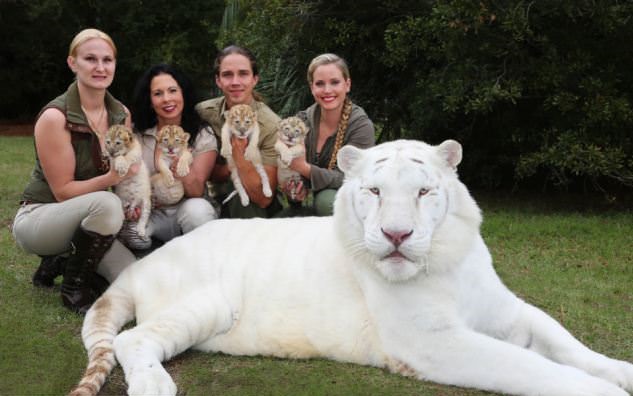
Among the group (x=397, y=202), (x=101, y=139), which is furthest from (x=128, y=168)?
(x=397, y=202)

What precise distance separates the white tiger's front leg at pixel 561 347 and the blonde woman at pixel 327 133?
6.19ft

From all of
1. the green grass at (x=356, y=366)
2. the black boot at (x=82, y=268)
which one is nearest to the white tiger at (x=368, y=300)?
the green grass at (x=356, y=366)

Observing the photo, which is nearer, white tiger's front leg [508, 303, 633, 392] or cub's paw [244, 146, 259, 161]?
white tiger's front leg [508, 303, 633, 392]

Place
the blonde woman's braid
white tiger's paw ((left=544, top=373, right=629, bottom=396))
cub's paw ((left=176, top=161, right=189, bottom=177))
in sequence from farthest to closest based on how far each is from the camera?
the blonde woman's braid → cub's paw ((left=176, top=161, right=189, bottom=177)) → white tiger's paw ((left=544, top=373, right=629, bottom=396))

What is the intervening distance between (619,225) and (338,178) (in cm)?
389

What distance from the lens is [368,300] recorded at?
3574mm

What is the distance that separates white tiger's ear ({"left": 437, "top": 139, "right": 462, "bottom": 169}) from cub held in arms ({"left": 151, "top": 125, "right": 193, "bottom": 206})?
1964 mm

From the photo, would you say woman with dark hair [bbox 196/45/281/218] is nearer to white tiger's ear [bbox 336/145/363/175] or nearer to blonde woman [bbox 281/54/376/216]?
blonde woman [bbox 281/54/376/216]

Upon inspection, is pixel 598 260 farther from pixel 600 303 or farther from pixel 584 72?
pixel 584 72

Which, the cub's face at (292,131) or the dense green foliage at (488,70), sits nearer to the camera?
the cub's face at (292,131)

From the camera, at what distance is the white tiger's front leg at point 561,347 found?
3340 millimetres

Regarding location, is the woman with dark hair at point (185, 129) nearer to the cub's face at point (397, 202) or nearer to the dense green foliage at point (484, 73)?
the cub's face at point (397, 202)

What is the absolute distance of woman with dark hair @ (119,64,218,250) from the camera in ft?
16.4

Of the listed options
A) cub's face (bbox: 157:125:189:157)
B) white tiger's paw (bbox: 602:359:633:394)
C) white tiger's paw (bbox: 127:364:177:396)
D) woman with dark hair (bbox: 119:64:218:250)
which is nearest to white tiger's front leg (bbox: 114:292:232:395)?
white tiger's paw (bbox: 127:364:177:396)
